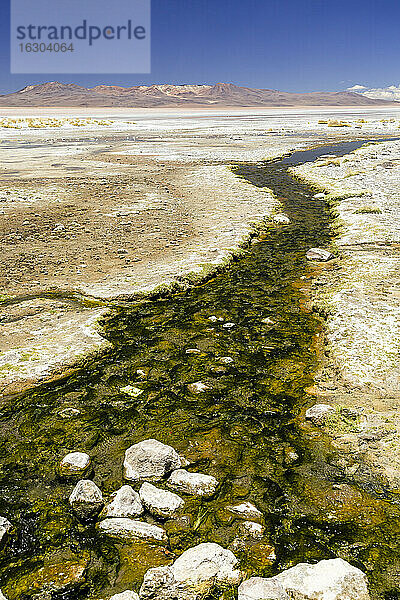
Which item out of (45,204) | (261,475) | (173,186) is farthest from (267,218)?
(261,475)

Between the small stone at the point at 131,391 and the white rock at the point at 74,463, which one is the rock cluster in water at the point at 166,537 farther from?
the small stone at the point at 131,391

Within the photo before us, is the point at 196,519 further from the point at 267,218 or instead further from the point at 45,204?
the point at 45,204

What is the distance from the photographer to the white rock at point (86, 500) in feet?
17.7

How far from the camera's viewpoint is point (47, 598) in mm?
4418

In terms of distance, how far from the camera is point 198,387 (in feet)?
26.2

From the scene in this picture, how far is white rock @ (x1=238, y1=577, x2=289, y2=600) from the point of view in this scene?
4.16 meters

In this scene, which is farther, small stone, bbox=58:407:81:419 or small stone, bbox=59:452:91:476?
small stone, bbox=58:407:81:419

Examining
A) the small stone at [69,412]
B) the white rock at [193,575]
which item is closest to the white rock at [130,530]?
the white rock at [193,575]

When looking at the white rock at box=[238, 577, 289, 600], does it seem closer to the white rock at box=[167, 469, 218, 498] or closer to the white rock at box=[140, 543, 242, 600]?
the white rock at box=[140, 543, 242, 600]

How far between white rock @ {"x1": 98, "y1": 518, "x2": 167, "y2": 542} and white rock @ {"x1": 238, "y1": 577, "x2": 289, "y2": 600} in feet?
3.64

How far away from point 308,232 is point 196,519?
1392cm

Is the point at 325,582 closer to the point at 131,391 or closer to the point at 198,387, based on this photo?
the point at 198,387

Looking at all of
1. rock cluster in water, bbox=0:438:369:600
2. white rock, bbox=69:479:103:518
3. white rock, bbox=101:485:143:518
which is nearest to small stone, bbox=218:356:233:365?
rock cluster in water, bbox=0:438:369:600

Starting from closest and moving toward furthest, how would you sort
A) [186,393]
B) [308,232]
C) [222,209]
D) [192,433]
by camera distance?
[192,433], [186,393], [308,232], [222,209]
